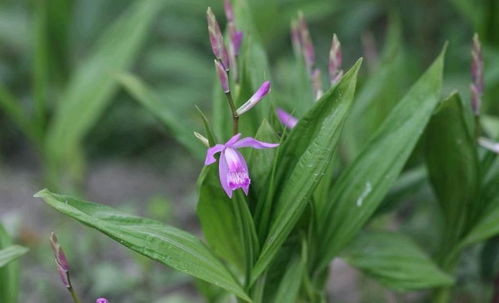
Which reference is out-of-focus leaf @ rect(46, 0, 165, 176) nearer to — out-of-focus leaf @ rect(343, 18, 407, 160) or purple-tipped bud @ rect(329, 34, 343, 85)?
out-of-focus leaf @ rect(343, 18, 407, 160)

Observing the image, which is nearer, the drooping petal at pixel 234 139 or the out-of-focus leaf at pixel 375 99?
Result: the drooping petal at pixel 234 139

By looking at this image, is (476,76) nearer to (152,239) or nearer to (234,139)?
(234,139)

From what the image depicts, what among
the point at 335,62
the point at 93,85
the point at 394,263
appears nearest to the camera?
the point at 335,62

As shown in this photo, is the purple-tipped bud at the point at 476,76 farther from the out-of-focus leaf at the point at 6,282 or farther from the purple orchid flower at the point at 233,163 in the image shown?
the out-of-focus leaf at the point at 6,282

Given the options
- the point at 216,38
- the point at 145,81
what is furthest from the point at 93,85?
the point at 216,38

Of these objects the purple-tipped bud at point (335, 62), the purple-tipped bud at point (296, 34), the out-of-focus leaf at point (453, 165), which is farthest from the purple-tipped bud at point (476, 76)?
the purple-tipped bud at point (296, 34)

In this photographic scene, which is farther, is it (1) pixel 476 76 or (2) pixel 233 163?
(1) pixel 476 76
